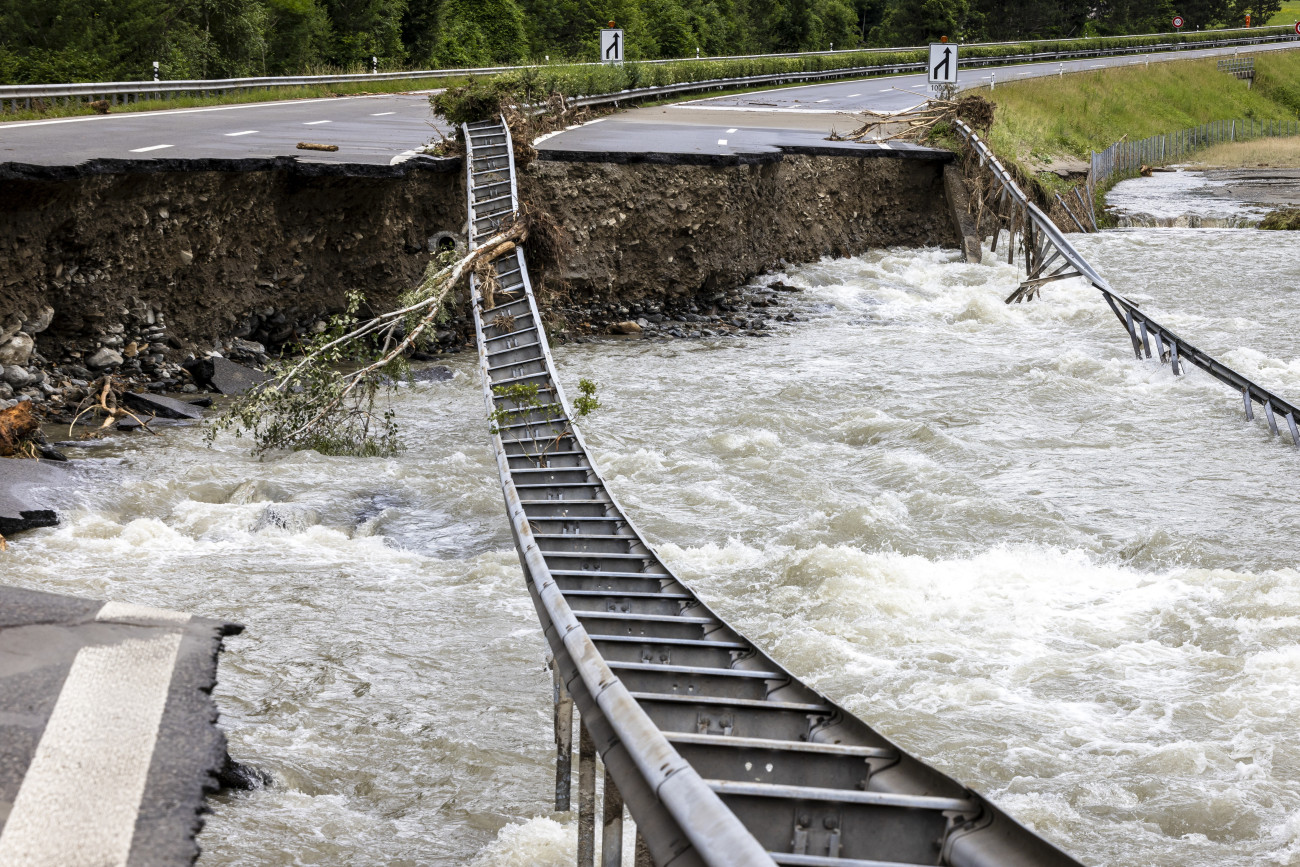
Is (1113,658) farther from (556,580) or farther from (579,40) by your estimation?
(579,40)

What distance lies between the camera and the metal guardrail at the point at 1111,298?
1323 cm

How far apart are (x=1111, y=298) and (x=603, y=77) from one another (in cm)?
1404

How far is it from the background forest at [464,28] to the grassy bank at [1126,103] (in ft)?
45.8

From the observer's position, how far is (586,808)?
15.8ft

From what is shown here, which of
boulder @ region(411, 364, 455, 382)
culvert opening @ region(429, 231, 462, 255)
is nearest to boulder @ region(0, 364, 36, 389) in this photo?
boulder @ region(411, 364, 455, 382)

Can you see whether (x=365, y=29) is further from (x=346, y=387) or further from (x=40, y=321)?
(x=346, y=387)

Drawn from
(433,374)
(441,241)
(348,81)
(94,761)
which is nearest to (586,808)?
(94,761)

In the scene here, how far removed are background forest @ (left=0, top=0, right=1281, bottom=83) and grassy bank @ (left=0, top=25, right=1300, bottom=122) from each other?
17.3 feet

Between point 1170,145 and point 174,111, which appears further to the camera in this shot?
point 1170,145

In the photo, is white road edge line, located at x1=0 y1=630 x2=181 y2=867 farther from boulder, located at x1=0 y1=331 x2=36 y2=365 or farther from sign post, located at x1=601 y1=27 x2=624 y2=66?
sign post, located at x1=601 y1=27 x2=624 y2=66

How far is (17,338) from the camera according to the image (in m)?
12.6

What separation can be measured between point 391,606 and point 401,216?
901 cm

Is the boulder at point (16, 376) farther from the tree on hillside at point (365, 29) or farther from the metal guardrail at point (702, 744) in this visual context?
the tree on hillside at point (365, 29)

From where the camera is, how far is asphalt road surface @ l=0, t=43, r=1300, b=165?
1530 centimetres
